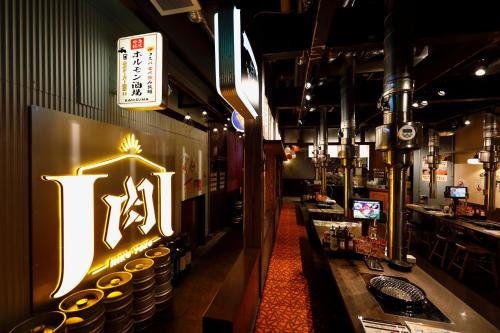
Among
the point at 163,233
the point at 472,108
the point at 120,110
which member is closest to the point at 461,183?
the point at 472,108

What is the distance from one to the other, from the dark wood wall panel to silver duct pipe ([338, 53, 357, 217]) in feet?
18.1

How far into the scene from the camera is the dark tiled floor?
11.2 feet

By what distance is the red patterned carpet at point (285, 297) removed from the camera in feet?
9.79

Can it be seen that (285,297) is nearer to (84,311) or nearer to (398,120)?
(84,311)

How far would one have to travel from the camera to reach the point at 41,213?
209cm

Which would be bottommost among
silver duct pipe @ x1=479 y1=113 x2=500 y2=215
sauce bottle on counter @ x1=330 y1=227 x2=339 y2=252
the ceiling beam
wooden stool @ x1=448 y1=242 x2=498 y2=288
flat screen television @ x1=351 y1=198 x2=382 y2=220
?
wooden stool @ x1=448 y1=242 x2=498 y2=288

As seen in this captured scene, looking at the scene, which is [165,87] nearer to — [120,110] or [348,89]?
[120,110]

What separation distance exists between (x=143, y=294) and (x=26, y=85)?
2.95 metres

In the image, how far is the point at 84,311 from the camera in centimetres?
215

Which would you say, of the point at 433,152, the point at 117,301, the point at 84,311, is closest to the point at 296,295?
the point at 117,301

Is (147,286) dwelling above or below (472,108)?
below

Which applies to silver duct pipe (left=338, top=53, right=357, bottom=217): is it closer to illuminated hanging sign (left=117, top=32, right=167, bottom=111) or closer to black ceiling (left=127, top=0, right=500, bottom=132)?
black ceiling (left=127, top=0, right=500, bottom=132)

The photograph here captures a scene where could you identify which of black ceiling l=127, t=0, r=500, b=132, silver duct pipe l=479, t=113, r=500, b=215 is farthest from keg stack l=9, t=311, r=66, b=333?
silver duct pipe l=479, t=113, r=500, b=215

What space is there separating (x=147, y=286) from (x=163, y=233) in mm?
1153
